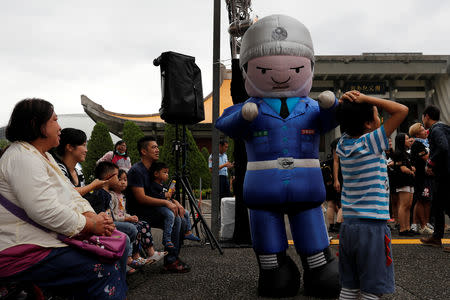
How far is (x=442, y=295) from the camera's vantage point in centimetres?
298

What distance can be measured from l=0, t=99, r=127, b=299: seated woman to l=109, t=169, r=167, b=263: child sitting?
149 centimetres

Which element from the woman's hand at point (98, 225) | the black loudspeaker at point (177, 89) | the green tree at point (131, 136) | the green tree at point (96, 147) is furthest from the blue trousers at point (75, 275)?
the green tree at point (96, 147)

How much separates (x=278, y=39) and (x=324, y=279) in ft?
5.98

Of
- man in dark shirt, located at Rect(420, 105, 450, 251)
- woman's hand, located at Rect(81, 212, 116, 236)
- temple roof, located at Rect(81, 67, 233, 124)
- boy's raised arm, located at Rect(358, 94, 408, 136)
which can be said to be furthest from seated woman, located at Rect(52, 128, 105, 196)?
temple roof, located at Rect(81, 67, 233, 124)

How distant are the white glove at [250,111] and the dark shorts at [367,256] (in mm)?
1098

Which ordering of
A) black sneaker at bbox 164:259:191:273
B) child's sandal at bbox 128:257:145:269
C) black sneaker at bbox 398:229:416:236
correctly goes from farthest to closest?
black sneaker at bbox 398:229:416:236
black sneaker at bbox 164:259:191:273
child's sandal at bbox 128:257:145:269

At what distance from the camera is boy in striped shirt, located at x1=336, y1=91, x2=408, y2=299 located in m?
2.11

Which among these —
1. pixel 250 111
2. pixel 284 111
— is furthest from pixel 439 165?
pixel 250 111

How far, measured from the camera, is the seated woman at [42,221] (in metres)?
1.80

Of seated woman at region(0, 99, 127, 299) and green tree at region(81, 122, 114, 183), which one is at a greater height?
seated woman at region(0, 99, 127, 299)

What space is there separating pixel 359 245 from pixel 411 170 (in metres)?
4.15

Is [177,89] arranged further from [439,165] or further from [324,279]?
[439,165]

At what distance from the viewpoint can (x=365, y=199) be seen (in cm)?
217

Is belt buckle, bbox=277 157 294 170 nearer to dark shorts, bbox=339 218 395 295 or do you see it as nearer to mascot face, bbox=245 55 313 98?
mascot face, bbox=245 55 313 98
